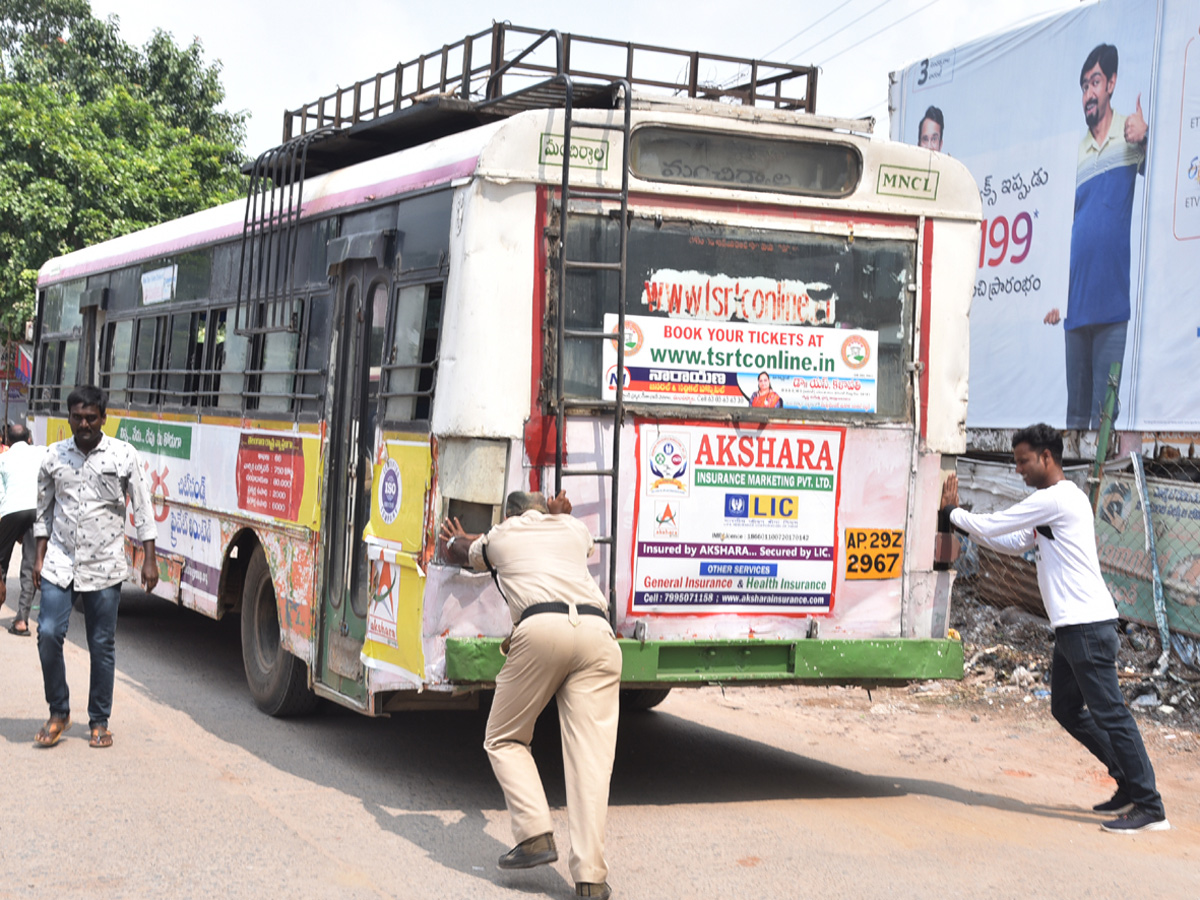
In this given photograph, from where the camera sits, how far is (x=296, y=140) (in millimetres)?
8414

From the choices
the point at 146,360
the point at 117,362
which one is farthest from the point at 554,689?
the point at 117,362

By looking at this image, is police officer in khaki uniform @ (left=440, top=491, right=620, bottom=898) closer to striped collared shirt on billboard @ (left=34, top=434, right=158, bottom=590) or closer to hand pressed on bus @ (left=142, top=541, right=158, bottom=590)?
hand pressed on bus @ (left=142, top=541, right=158, bottom=590)

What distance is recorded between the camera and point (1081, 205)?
13.1 meters

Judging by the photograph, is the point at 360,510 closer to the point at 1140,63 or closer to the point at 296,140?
the point at 296,140

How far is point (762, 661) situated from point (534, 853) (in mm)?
1795

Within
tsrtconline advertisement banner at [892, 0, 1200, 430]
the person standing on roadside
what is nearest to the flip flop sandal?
the person standing on roadside

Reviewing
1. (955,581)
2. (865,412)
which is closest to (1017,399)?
(955,581)

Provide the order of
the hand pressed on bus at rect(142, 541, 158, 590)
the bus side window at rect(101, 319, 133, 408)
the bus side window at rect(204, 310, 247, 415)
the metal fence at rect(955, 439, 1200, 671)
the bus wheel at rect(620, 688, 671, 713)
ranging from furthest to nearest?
1. the bus side window at rect(101, 319, 133, 408)
2. the metal fence at rect(955, 439, 1200, 671)
3. the bus side window at rect(204, 310, 247, 415)
4. the bus wheel at rect(620, 688, 671, 713)
5. the hand pressed on bus at rect(142, 541, 158, 590)

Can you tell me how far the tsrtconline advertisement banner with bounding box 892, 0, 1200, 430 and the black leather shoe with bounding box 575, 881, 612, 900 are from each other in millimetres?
8691

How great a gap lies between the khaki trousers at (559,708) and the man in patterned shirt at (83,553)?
9.15 ft

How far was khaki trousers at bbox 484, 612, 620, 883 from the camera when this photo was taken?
510 centimetres

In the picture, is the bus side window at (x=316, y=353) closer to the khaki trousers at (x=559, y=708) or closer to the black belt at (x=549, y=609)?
the black belt at (x=549, y=609)

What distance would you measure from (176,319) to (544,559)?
18.6 ft

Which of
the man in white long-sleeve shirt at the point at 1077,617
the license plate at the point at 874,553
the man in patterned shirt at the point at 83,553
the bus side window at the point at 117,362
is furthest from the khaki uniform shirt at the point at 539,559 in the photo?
the bus side window at the point at 117,362
